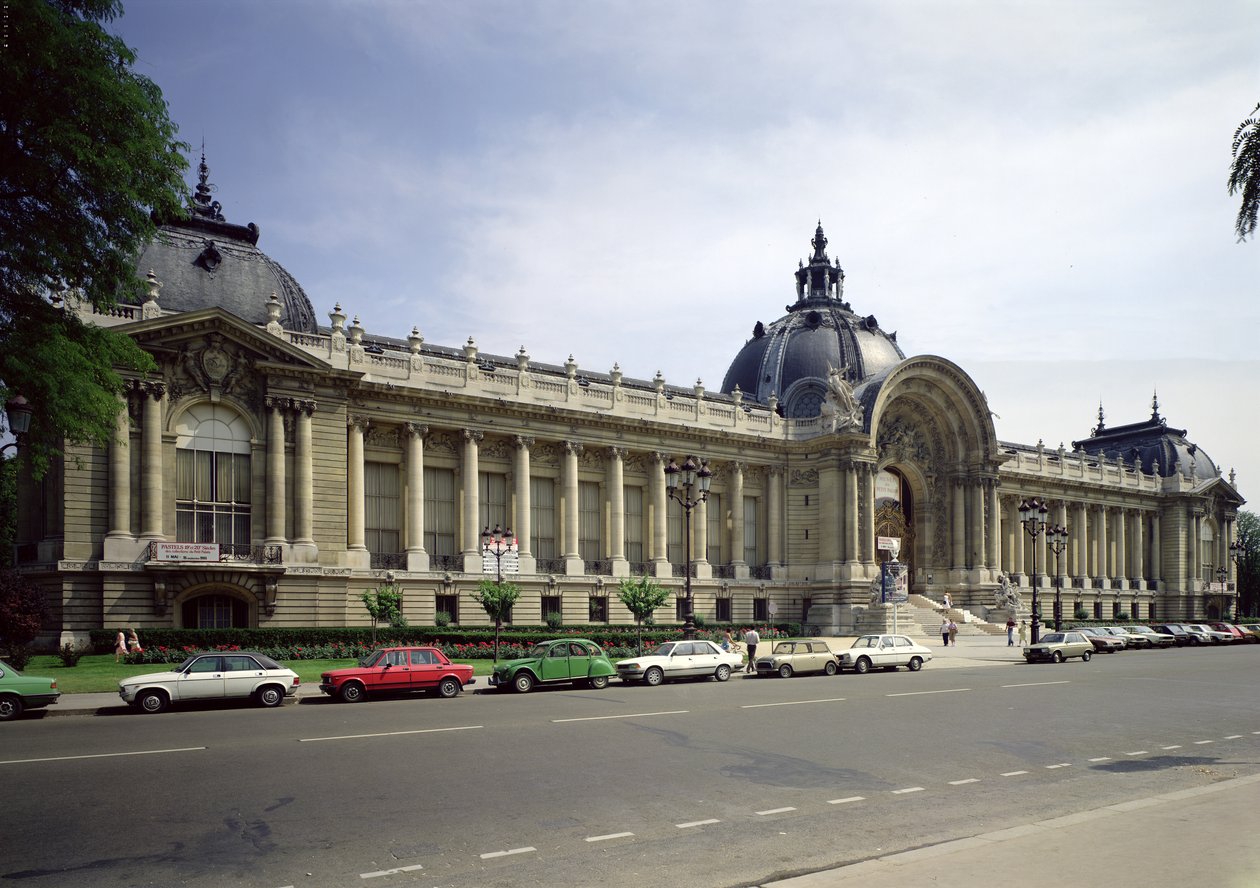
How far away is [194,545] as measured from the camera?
4003 centimetres

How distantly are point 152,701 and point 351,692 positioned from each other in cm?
479

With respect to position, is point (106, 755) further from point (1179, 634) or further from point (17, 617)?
point (1179, 634)

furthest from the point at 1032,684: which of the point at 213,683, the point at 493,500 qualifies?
the point at 493,500

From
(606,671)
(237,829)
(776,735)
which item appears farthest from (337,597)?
(237,829)

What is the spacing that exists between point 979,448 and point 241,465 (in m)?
47.7

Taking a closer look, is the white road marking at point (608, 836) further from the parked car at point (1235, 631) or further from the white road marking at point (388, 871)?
the parked car at point (1235, 631)

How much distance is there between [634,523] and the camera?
58.1 metres

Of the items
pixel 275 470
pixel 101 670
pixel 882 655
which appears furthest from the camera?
pixel 275 470

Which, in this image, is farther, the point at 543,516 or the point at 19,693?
the point at 543,516

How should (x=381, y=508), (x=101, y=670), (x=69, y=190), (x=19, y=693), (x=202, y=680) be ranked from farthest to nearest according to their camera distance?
(x=381, y=508)
(x=101, y=670)
(x=202, y=680)
(x=69, y=190)
(x=19, y=693)

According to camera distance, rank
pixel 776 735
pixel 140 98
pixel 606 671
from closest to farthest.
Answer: pixel 776 735 < pixel 140 98 < pixel 606 671

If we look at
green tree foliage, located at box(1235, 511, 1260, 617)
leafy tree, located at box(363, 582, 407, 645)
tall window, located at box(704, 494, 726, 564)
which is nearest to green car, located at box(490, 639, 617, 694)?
leafy tree, located at box(363, 582, 407, 645)

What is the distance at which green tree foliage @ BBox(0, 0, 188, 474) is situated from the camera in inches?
883

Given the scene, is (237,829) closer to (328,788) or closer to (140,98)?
(328,788)
